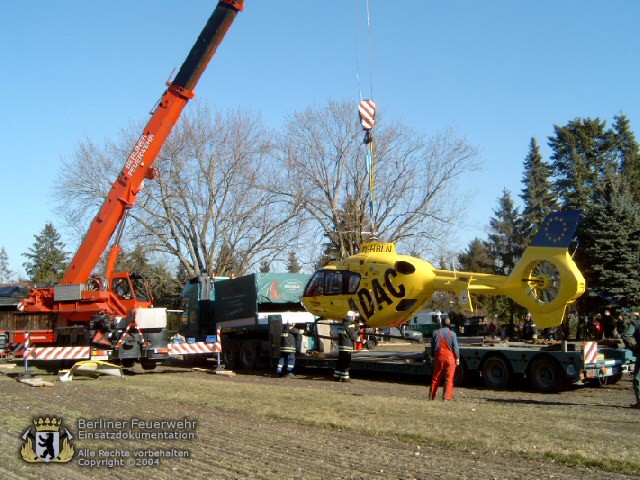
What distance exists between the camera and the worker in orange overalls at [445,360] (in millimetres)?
13258

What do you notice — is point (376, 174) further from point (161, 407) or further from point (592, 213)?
point (161, 407)

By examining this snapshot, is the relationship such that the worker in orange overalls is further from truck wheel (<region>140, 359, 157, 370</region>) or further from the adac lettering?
truck wheel (<region>140, 359, 157, 370</region>)

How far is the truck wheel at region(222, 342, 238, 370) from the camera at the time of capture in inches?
891

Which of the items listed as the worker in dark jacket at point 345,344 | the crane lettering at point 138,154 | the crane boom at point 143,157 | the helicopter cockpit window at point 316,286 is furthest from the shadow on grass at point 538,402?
the crane lettering at point 138,154

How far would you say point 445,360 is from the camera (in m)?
13.2

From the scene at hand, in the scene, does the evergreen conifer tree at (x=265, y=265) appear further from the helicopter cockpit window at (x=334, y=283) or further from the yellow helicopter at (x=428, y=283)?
the helicopter cockpit window at (x=334, y=283)

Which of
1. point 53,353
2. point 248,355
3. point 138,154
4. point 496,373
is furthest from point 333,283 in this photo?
point 53,353

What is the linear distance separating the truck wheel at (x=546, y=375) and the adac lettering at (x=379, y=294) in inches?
146

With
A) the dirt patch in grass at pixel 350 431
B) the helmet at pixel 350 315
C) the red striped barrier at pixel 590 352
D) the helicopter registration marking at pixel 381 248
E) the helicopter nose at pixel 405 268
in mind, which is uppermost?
the helicopter registration marking at pixel 381 248

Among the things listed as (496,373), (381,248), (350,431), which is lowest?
(350,431)

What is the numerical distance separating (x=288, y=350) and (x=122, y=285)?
5.69 m

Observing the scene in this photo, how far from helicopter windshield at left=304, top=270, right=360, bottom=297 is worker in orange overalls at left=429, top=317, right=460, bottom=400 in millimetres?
5014

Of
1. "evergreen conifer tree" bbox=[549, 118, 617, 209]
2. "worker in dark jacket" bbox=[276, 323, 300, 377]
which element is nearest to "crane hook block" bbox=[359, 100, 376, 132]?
"worker in dark jacket" bbox=[276, 323, 300, 377]

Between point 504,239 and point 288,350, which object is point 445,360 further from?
point 504,239
